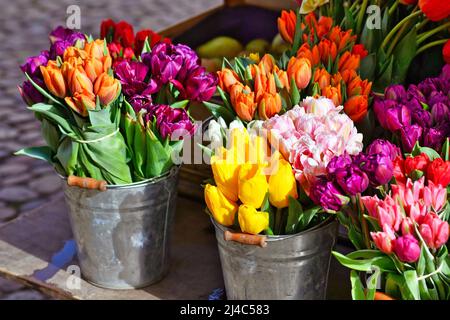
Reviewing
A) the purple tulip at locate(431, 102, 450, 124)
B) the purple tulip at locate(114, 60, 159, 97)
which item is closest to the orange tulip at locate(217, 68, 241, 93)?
the purple tulip at locate(114, 60, 159, 97)

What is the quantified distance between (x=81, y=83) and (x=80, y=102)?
0.09 feet

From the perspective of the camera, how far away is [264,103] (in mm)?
1017

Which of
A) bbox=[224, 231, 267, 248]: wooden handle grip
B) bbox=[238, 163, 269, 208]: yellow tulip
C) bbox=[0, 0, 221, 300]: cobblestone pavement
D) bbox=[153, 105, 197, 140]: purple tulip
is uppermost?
bbox=[153, 105, 197, 140]: purple tulip

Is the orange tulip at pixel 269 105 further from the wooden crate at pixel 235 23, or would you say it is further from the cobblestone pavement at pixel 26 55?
the cobblestone pavement at pixel 26 55

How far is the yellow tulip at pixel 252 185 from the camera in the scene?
2.95 feet

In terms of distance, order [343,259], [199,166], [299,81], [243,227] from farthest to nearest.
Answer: [199,166] → [299,81] → [243,227] → [343,259]

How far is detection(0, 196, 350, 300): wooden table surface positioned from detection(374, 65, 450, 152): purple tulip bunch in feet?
0.99

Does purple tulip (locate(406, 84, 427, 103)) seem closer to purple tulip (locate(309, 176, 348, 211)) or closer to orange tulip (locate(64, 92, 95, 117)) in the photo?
purple tulip (locate(309, 176, 348, 211))

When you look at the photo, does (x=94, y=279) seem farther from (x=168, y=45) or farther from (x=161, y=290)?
(x=168, y=45)

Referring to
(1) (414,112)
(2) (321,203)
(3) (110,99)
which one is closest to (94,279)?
(3) (110,99)

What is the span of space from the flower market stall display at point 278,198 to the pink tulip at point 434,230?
A: 157mm

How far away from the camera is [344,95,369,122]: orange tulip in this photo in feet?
3.42

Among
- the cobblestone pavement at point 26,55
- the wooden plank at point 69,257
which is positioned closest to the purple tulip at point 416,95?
the wooden plank at point 69,257
